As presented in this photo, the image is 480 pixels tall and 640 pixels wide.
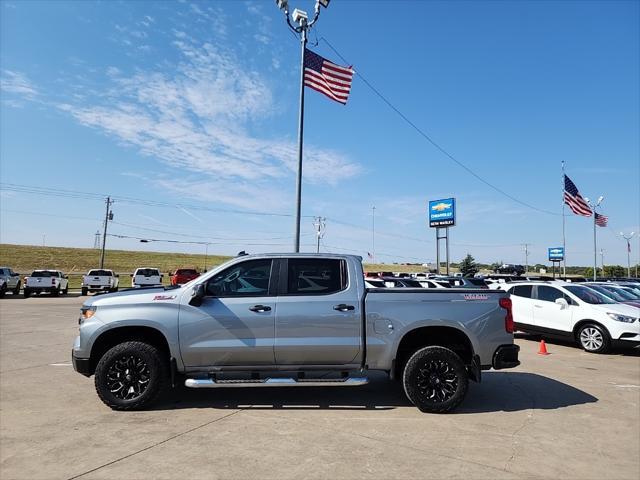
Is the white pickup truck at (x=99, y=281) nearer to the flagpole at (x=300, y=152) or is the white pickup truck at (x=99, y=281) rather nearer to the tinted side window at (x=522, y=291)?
the flagpole at (x=300, y=152)

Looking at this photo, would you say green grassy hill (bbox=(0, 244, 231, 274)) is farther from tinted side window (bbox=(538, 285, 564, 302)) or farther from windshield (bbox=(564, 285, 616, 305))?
windshield (bbox=(564, 285, 616, 305))

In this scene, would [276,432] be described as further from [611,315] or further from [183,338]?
[611,315]

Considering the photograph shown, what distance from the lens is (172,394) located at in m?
6.35

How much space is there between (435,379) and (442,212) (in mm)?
34728

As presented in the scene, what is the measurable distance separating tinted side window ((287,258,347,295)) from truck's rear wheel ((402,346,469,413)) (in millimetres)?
1322

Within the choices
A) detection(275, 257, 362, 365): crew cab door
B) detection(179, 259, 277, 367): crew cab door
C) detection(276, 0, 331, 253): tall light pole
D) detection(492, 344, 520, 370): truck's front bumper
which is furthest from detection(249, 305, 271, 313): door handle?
detection(276, 0, 331, 253): tall light pole

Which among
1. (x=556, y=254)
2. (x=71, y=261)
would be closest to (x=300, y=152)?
(x=556, y=254)

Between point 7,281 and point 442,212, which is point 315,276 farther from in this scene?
point 442,212

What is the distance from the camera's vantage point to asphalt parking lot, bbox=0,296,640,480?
3965 mm

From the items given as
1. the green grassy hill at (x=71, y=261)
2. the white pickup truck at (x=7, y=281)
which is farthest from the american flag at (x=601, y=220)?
the white pickup truck at (x=7, y=281)

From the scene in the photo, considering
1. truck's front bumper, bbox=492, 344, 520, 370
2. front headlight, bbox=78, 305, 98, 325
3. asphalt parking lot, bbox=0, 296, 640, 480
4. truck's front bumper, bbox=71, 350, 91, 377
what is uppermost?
front headlight, bbox=78, 305, 98, 325

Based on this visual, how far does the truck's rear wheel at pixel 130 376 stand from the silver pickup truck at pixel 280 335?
0.01 m

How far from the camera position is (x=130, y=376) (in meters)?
5.58

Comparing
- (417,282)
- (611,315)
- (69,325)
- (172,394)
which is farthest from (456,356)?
(69,325)
